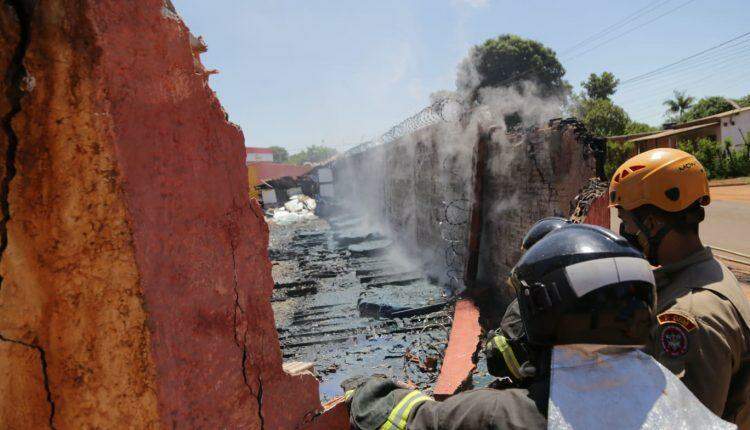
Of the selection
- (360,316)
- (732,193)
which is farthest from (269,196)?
(732,193)

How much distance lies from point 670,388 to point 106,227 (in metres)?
1.60

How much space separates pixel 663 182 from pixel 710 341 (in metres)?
0.78

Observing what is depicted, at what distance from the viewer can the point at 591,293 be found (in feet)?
4.02

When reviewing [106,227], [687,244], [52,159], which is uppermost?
[52,159]

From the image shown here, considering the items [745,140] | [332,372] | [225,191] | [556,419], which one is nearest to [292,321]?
[332,372]

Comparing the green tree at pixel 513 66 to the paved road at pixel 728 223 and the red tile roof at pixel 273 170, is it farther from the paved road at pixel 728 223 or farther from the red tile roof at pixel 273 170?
the red tile roof at pixel 273 170

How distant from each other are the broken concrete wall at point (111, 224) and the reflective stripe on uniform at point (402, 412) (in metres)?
0.58

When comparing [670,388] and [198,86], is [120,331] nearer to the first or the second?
[198,86]

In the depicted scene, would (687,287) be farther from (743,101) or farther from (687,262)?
(743,101)

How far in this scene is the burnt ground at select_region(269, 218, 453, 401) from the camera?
537 centimetres

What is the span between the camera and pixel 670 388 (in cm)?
107

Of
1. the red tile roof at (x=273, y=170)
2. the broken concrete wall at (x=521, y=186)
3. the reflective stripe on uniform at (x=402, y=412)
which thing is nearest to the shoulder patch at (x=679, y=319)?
the reflective stripe on uniform at (x=402, y=412)

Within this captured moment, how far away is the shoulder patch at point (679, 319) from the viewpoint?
1.60 m

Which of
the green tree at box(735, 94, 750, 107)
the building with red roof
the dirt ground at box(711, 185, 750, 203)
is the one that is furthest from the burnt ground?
the building with red roof
